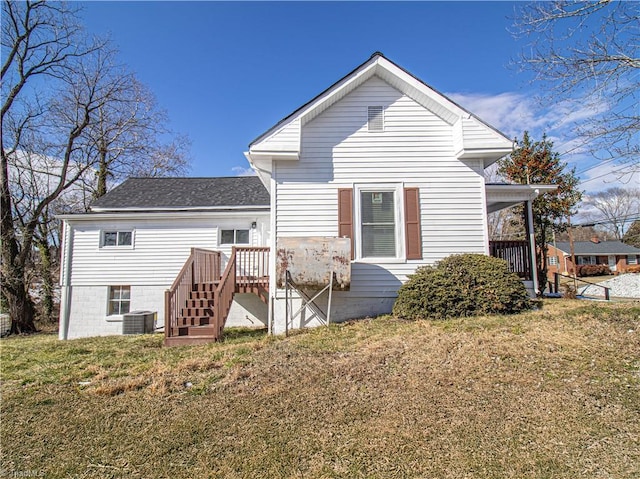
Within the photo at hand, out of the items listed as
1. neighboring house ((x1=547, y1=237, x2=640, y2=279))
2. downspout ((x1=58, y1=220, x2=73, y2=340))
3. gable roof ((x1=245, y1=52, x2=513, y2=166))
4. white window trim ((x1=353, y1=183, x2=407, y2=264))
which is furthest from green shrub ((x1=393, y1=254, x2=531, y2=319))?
neighboring house ((x1=547, y1=237, x2=640, y2=279))

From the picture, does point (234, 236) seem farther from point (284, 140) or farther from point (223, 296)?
point (284, 140)

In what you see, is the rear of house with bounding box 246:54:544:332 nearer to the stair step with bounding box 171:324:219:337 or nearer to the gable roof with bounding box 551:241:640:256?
the stair step with bounding box 171:324:219:337

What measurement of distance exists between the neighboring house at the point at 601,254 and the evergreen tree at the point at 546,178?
28.0 m

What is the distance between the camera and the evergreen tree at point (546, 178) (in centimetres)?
1948

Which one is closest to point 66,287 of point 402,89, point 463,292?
point 402,89

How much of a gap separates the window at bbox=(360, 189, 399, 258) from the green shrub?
3.66 ft

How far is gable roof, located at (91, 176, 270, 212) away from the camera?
1266 centimetres

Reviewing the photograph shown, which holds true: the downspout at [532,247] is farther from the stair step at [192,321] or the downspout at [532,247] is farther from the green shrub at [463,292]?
the stair step at [192,321]

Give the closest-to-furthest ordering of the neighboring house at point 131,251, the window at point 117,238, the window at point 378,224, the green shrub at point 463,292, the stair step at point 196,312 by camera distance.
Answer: the green shrub at point 463,292
the stair step at point 196,312
the window at point 378,224
the neighboring house at point 131,251
the window at point 117,238

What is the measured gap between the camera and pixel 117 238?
1226cm

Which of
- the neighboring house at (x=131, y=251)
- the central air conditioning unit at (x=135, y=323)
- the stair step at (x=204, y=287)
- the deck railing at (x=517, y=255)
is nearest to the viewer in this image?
the stair step at (x=204, y=287)

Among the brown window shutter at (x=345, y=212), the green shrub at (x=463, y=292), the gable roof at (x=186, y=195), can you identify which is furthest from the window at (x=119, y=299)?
the green shrub at (x=463, y=292)

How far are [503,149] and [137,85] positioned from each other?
Result: 18399 mm

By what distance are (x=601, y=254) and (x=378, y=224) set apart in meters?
49.2
